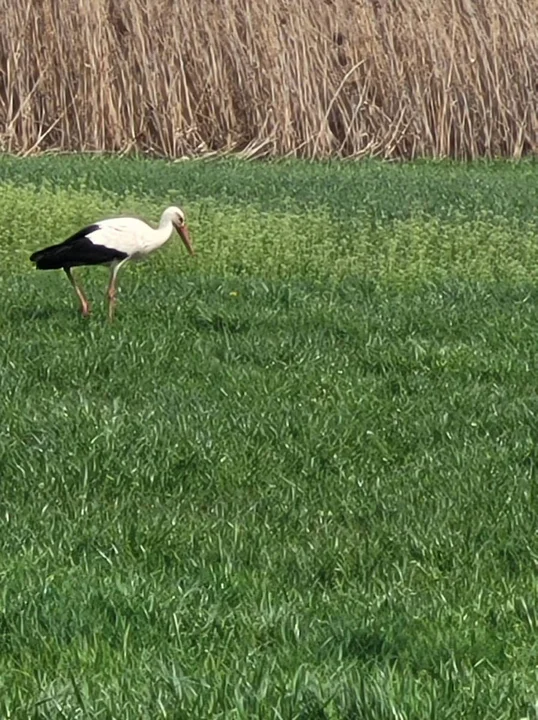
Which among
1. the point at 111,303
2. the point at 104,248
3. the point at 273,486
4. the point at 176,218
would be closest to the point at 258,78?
the point at 176,218

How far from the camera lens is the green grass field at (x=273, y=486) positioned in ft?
13.3

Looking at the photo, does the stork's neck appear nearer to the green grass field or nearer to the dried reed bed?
the green grass field

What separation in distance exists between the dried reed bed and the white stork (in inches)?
467

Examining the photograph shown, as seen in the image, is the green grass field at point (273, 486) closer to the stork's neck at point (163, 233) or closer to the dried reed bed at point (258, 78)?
the stork's neck at point (163, 233)

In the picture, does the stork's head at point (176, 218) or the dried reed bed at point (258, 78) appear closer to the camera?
the stork's head at point (176, 218)

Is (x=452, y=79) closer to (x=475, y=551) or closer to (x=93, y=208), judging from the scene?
(x=93, y=208)

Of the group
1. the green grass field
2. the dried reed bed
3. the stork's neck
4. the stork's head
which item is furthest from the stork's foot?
the dried reed bed

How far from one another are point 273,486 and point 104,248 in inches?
144

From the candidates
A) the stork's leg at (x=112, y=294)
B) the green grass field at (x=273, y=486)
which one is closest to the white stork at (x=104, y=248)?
the stork's leg at (x=112, y=294)

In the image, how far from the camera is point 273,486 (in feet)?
20.4

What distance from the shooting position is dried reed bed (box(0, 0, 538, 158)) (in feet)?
70.5

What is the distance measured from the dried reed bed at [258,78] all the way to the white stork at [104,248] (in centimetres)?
1187

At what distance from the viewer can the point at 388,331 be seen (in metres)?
9.25

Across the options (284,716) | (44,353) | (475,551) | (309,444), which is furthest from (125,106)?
(284,716)
